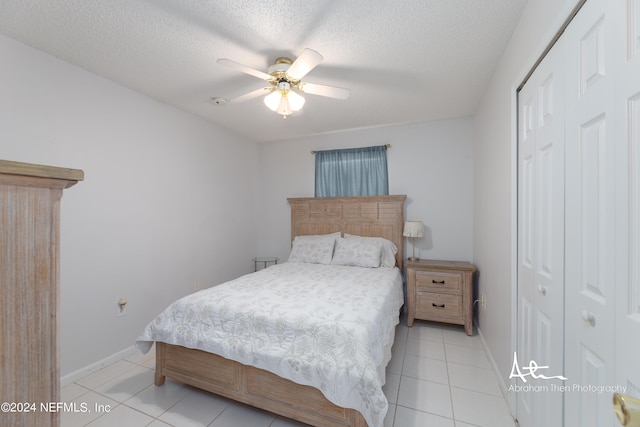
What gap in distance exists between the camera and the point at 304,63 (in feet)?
5.65

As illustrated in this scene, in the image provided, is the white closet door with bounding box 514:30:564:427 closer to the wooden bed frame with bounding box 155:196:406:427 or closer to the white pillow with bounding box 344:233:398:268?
the wooden bed frame with bounding box 155:196:406:427

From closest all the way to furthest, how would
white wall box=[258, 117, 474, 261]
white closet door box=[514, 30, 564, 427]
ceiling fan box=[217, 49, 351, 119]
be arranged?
white closet door box=[514, 30, 564, 427]
ceiling fan box=[217, 49, 351, 119]
white wall box=[258, 117, 474, 261]

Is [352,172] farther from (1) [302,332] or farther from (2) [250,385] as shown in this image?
(2) [250,385]

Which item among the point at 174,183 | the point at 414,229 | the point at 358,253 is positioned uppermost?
the point at 174,183

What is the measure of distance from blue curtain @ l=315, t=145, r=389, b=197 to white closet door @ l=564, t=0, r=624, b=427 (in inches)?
101

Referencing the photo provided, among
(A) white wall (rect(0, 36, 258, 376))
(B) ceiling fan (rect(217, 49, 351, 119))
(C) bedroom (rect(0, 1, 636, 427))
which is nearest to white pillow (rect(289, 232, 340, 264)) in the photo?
Answer: (C) bedroom (rect(0, 1, 636, 427))

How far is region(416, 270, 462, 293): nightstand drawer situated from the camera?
288 cm

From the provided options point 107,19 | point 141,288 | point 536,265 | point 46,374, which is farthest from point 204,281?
point 536,265

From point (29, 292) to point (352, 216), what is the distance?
3349 mm

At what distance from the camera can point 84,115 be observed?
86.1 inches

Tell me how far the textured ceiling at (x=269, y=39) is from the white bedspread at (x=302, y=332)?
1848mm

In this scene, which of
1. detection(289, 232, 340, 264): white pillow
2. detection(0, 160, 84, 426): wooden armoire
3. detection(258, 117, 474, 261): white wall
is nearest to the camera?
detection(0, 160, 84, 426): wooden armoire
